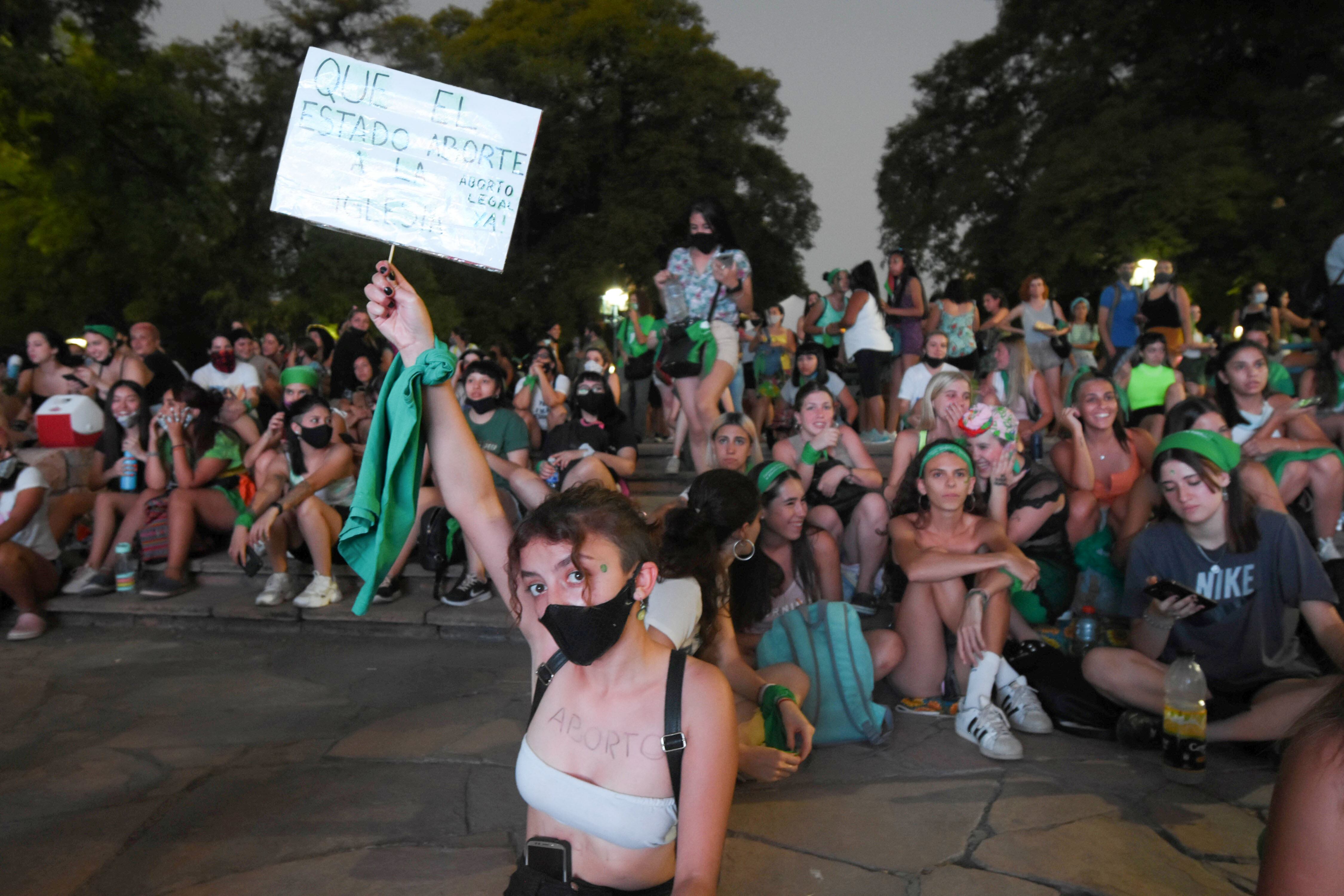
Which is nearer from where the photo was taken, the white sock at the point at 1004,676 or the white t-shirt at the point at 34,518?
the white sock at the point at 1004,676

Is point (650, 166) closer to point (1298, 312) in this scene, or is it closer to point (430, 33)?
point (430, 33)

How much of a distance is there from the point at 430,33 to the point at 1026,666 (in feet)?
84.6

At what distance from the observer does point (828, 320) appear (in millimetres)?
9578

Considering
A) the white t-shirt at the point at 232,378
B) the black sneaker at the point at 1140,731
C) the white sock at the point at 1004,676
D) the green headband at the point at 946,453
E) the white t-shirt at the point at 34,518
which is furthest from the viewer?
the white t-shirt at the point at 232,378

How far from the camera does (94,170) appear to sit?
15516 millimetres

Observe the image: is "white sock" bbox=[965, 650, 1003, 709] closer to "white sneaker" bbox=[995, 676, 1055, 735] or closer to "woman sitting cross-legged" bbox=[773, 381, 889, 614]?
"white sneaker" bbox=[995, 676, 1055, 735]

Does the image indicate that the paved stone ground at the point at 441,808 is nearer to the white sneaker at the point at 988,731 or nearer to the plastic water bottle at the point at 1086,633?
the white sneaker at the point at 988,731

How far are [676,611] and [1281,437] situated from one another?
14.8 feet

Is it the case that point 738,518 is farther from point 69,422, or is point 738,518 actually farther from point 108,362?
point 108,362

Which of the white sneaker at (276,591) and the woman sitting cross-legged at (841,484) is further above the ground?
the woman sitting cross-legged at (841,484)

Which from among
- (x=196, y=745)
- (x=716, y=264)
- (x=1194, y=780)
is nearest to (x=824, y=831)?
(x=1194, y=780)

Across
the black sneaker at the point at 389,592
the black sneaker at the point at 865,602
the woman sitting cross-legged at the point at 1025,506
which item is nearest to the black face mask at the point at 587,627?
the woman sitting cross-legged at the point at 1025,506

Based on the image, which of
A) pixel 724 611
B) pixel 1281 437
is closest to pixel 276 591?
pixel 724 611

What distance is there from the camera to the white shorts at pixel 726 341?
596 centimetres
